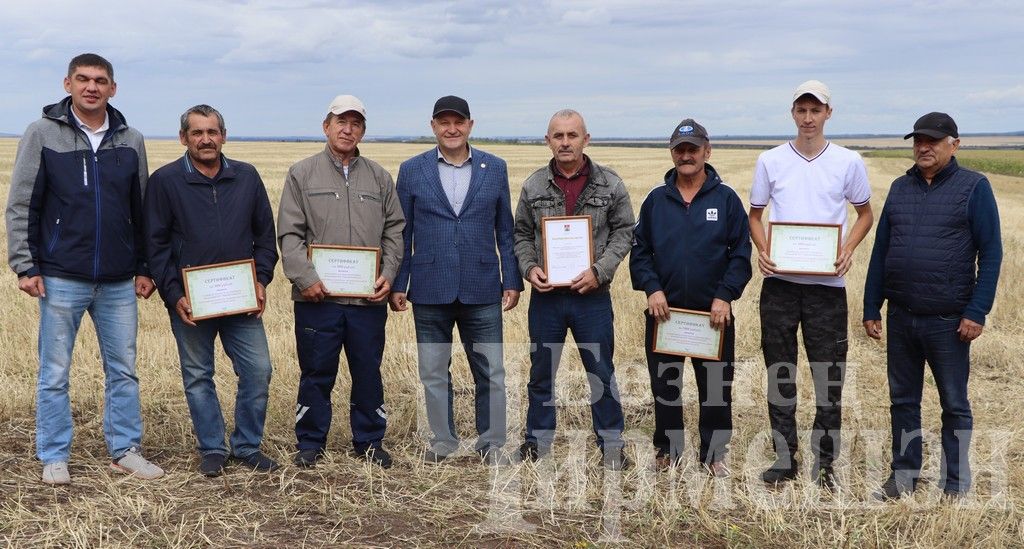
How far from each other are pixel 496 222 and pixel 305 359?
60.8 inches

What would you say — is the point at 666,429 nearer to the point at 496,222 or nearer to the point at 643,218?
the point at 643,218

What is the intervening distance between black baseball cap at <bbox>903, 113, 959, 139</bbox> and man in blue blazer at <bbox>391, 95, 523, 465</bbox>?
8.24 feet

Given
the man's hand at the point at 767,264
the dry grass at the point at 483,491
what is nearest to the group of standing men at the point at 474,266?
the man's hand at the point at 767,264

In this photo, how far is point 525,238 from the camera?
5938 mm

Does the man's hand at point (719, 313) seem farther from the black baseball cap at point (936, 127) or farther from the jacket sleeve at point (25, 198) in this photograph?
the jacket sleeve at point (25, 198)

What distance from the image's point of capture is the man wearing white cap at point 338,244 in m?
5.58

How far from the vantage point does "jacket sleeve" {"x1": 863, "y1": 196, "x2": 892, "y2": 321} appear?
535 centimetres

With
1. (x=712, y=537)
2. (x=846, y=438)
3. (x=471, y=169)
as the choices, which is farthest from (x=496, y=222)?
(x=846, y=438)

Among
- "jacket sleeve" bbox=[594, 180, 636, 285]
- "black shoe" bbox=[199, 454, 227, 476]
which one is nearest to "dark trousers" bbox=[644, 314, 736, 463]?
"jacket sleeve" bbox=[594, 180, 636, 285]

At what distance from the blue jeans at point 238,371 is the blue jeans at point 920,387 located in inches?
155

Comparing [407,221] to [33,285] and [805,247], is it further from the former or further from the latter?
[805,247]

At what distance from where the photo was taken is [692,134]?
5.38 meters

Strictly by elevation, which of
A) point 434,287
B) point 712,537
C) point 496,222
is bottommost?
point 712,537

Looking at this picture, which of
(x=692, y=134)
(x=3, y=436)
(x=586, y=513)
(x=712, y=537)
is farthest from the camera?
(x=3, y=436)
